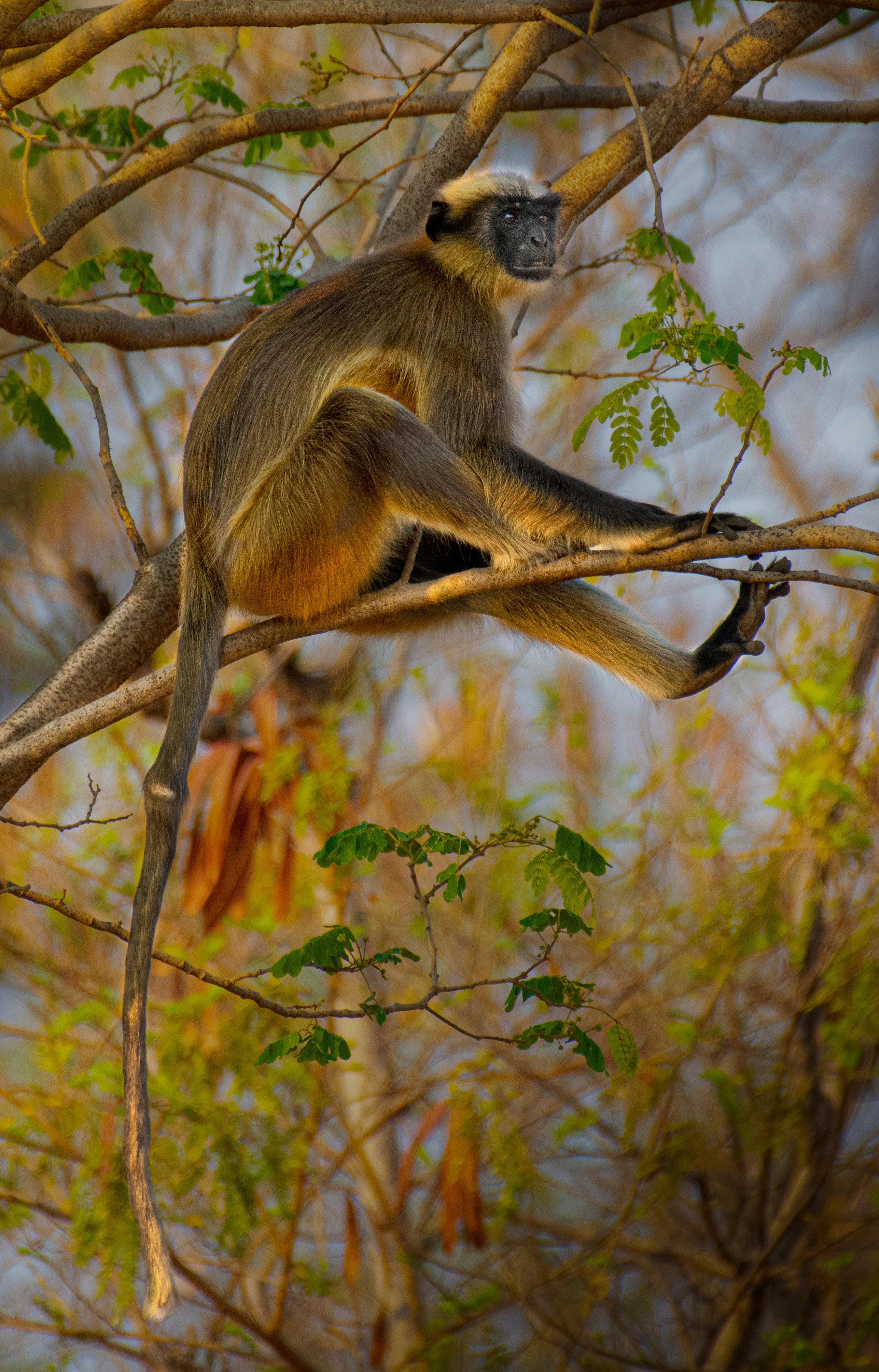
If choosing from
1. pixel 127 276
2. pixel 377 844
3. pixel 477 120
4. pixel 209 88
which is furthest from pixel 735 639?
pixel 209 88

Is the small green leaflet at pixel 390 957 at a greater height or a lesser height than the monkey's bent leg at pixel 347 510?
lesser

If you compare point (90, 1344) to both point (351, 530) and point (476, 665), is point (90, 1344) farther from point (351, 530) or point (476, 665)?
point (351, 530)

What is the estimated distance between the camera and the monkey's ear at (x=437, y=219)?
336 cm

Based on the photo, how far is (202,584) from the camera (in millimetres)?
2852

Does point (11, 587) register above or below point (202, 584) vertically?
above

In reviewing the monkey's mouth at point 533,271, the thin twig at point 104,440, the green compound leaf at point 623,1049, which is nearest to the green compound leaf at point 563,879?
the green compound leaf at point 623,1049

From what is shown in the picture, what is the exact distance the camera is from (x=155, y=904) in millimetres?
2182

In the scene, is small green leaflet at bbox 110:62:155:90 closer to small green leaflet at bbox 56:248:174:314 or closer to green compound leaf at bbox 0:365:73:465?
small green leaflet at bbox 56:248:174:314

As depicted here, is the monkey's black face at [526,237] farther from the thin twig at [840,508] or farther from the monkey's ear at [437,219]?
the thin twig at [840,508]

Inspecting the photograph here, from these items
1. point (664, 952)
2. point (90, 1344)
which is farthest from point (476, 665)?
point (90, 1344)

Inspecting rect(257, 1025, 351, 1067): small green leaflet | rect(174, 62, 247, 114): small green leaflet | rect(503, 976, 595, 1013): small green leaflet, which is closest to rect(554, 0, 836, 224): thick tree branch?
rect(174, 62, 247, 114): small green leaflet

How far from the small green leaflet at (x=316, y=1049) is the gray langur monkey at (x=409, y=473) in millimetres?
640

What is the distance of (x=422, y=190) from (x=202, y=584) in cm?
164

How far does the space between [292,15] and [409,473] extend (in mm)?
1061
